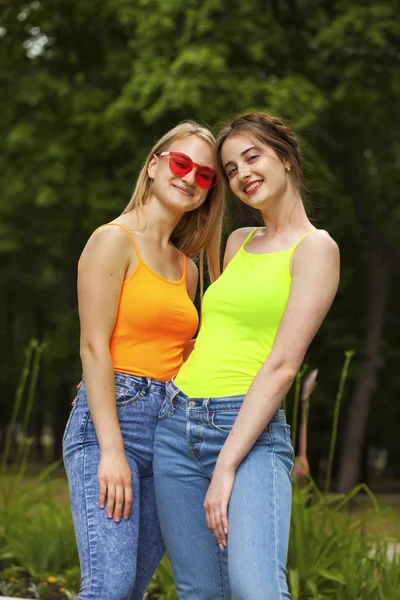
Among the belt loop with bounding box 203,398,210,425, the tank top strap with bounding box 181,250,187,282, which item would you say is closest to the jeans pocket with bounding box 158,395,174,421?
the belt loop with bounding box 203,398,210,425

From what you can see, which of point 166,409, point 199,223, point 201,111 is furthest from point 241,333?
point 201,111

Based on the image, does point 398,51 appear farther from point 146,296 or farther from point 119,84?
point 146,296

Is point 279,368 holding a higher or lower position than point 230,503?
higher

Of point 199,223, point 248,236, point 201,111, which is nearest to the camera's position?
point 248,236

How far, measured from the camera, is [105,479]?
256 centimetres

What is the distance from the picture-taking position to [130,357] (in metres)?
2.74

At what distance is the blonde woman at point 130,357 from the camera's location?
8.38 ft

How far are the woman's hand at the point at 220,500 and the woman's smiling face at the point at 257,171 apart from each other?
77 cm

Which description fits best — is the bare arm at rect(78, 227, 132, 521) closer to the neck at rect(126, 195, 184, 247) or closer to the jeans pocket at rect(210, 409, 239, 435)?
the neck at rect(126, 195, 184, 247)

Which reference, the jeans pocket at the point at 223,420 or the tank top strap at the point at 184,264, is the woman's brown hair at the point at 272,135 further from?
the jeans pocket at the point at 223,420

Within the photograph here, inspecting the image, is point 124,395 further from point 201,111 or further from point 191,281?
point 201,111

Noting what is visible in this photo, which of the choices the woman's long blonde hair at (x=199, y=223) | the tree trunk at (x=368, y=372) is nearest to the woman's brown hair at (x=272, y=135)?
the woman's long blonde hair at (x=199, y=223)

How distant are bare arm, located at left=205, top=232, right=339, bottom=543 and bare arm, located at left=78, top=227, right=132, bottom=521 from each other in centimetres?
28

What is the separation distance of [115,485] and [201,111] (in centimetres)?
1037
